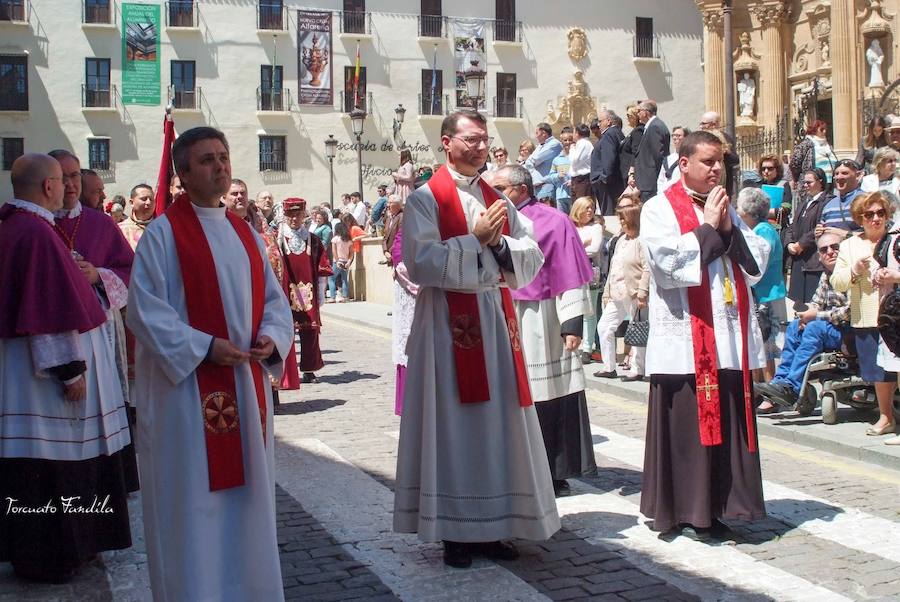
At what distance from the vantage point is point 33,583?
232 inches

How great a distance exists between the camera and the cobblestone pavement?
561 cm

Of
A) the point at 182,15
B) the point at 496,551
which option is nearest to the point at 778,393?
the point at 496,551

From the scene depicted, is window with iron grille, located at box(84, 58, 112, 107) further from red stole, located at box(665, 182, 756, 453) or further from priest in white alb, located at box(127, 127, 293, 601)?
priest in white alb, located at box(127, 127, 293, 601)

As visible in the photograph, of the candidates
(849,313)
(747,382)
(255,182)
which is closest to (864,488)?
(747,382)

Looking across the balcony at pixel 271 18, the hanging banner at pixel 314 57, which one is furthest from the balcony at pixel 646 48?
the balcony at pixel 271 18

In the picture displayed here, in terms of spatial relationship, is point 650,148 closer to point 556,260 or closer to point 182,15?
point 556,260

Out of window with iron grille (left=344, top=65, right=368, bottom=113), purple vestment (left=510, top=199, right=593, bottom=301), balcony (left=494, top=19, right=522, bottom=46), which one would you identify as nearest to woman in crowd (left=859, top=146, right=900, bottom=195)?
purple vestment (left=510, top=199, right=593, bottom=301)

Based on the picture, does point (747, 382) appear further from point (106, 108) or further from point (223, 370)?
point (106, 108)

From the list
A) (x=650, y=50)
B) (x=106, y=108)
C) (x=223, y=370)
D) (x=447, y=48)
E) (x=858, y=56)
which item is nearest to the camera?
(x=223, y=370)

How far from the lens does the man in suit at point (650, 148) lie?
609 inches

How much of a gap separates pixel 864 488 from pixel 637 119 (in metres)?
8.82

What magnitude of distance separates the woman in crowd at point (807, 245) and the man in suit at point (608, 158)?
3721mm

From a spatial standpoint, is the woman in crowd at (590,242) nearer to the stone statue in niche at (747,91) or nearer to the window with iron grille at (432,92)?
the stone statue in niche at (747,91)

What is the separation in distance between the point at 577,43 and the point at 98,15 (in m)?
20.2
